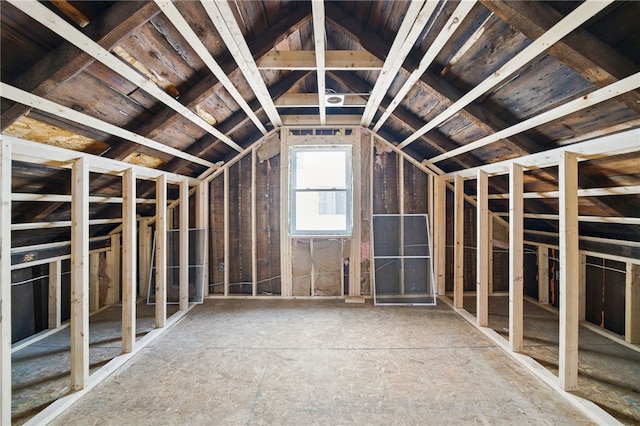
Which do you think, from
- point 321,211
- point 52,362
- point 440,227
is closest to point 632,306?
point 440,227

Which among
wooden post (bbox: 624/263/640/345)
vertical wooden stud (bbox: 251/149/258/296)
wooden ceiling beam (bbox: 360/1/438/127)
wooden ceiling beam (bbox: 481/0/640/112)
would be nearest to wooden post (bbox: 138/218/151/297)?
vertical wooden stud (bbox: 251/149/258/296)

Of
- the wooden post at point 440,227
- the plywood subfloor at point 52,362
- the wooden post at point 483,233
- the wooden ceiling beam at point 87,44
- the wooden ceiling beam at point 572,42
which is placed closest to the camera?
the wooden ceiling beam at point 87,44

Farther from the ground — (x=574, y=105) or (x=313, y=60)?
(x=313, y=60)

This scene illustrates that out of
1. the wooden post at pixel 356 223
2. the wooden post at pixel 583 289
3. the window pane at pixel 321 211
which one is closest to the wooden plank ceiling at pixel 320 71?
the wooden post at pixel 583 289

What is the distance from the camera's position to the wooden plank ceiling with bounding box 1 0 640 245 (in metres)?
1.48

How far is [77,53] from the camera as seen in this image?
61.2 inches

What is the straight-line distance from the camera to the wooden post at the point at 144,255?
170 inches

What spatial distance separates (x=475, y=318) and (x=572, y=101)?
2667 millimetres

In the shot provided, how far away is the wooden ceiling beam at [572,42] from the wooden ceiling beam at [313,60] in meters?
0.95

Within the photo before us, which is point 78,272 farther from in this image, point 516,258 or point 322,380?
point 516,258

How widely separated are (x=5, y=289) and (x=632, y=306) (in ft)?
17.4

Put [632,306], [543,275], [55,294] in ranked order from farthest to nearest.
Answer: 1. [543,275]
2. [55,294]
3. [632,306]

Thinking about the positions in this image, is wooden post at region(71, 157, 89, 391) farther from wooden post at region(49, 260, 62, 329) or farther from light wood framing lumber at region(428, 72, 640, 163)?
light wood framing lumber at region(428, 72, 640, 163)

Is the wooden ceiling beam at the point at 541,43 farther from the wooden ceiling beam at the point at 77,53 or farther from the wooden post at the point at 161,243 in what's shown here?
the wooden post at the point at 161,243
